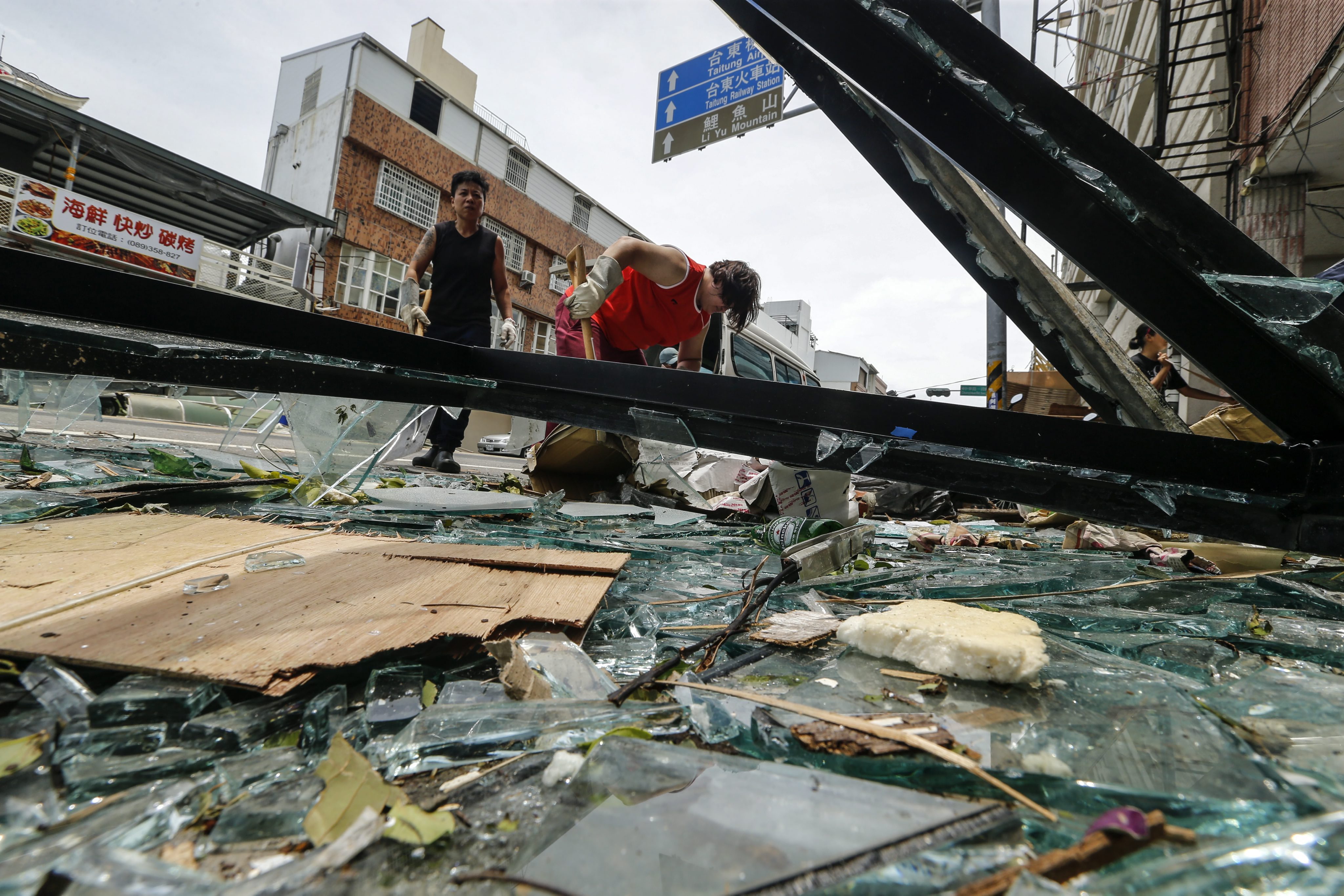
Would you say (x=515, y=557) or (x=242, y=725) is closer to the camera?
(x=242, y=725)

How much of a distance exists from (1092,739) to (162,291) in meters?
1.74

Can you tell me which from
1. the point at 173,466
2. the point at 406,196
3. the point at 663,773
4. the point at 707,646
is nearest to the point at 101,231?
the point at 406,196

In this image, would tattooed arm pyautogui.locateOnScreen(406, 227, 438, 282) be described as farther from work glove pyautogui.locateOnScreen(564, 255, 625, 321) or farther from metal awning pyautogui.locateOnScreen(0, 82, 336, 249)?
metal awning pyautogui.locateOnScreen(0, 82, 336, 249)

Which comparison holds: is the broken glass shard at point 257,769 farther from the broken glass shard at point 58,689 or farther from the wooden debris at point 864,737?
the wooden debris at point 864,737

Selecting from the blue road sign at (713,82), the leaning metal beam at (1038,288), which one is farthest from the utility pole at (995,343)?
the leaning metal beam at (1038,288)

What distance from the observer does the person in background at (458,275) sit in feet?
13.8

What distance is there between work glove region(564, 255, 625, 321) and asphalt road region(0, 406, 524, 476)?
70.1 inches

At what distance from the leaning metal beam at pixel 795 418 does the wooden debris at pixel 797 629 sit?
1.25 ft

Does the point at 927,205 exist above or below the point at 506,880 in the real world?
above

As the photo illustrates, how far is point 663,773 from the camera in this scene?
23.6 inches

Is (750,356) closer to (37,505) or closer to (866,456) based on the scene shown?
(866,456)

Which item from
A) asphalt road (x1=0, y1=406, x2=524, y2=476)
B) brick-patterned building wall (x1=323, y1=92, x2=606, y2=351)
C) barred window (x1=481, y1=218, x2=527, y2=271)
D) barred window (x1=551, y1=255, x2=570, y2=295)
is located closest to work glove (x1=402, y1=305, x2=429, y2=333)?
asphalt road (x1=0, y1=406, x2=524, y2=476)

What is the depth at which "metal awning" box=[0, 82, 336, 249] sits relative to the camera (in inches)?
369

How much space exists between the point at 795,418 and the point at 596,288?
226 cm
